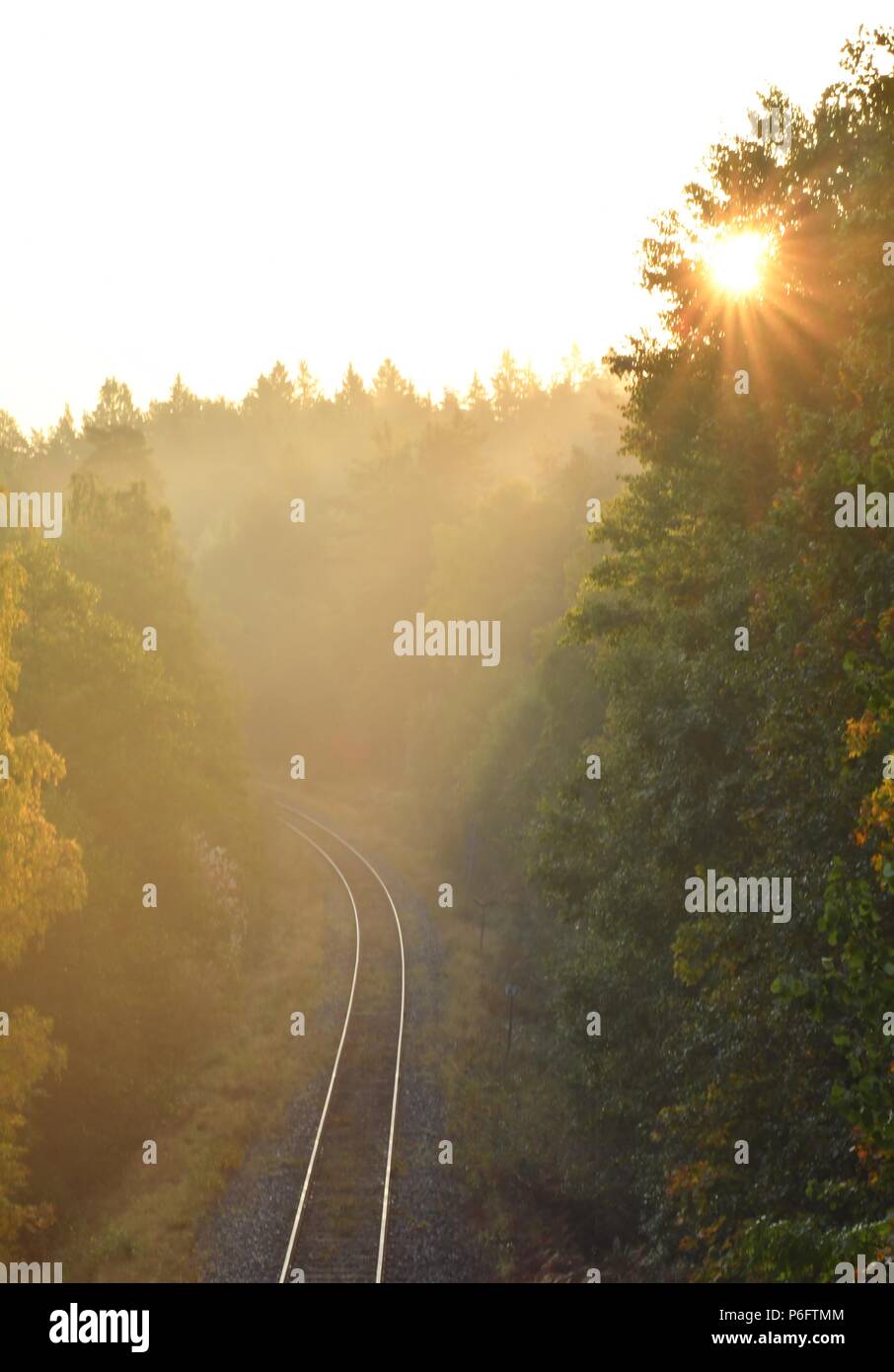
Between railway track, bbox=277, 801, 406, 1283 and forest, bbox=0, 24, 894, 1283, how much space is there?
1454mm

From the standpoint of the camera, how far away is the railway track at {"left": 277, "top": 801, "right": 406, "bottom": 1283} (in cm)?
1509

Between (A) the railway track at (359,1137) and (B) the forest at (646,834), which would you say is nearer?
(B) the forest at (646,834)

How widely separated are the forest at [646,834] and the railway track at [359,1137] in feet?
4.77

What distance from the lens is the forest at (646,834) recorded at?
1170 centimetres

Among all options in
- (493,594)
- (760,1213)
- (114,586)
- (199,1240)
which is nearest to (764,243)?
(760,1213)

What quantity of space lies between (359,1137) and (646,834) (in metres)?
7.46

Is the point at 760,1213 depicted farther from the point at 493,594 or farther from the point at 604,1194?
the point at 493,594

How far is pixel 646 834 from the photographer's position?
17.4 meters

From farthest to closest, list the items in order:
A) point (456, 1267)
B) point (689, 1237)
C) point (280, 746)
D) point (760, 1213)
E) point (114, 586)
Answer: point (280, 746), point (114, 586), point (456, 1267), point (689, 1237), point (760, 1213)

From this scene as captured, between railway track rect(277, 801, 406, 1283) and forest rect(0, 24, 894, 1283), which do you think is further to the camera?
railway track rect(277, 801, 406, 1283)

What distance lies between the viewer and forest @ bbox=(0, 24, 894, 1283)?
38.4 feet

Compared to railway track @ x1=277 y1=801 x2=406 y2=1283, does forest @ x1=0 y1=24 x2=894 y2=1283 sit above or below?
above

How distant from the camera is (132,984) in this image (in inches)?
946

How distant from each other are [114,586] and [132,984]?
17.5 metres
